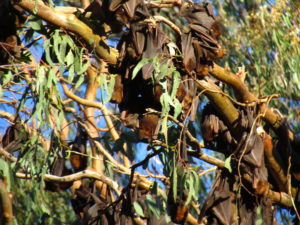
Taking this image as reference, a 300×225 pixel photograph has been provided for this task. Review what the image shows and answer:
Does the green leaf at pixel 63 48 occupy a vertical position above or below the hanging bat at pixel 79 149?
above

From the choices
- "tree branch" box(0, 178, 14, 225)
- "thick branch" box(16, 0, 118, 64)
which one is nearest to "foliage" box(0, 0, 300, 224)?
"thick branch" box(16, 0, 118, 64)

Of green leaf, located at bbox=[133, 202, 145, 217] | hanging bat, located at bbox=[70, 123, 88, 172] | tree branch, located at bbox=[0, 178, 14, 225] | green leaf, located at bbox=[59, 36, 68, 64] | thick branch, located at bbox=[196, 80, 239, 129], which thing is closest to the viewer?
tree branch, located at bbox=[0, 178, 14, 225]

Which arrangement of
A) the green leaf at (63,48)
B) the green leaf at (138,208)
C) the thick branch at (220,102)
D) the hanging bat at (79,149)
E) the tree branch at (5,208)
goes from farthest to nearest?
the hanging bat at (79,149)
the green leaf at (138,208)
the thick branch at (220,102)
the green leaf at (63,48)
the tree branch at (5,208)

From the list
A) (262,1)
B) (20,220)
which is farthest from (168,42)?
(20,220)

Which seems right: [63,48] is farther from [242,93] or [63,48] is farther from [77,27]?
[242,93]

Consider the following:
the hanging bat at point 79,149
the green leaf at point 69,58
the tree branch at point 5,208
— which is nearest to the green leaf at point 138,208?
the green leaf at point 69,58

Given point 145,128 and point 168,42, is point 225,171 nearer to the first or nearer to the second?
point 145,128

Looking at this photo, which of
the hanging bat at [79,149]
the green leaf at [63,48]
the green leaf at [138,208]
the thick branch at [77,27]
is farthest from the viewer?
the hanging bat at [79,149]

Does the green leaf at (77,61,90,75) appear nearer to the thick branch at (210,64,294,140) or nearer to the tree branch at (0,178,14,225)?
the thick branch at (210,64,294,140)

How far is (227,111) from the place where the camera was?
4.23 m

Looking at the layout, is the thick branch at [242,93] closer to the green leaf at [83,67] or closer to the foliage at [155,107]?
the foliage at [155,107]

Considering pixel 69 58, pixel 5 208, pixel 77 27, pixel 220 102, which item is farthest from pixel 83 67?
pixel 5 208

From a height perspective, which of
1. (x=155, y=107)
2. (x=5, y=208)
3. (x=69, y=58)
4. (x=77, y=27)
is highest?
(x=77, y=27)

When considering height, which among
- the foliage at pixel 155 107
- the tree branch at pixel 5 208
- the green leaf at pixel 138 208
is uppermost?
the foliage at pixel 155 107
